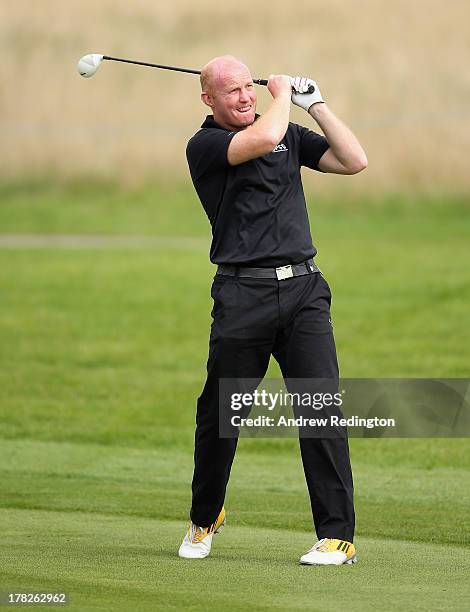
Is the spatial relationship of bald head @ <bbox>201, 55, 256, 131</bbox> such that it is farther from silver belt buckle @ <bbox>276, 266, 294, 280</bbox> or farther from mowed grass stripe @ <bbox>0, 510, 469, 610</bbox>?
mowed grass stripe @ <bbox>0, 510, 469, 610</bbox>

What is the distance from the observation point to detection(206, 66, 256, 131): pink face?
6.43 meters

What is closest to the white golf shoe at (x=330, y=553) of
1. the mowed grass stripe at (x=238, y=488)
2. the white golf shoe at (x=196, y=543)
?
the white golf shoe at (x=196, y=543)

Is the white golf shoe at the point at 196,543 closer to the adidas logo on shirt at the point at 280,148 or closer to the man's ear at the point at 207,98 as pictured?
the adidas logo on shirt at the point at 280,148

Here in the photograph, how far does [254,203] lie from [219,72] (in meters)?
0.58

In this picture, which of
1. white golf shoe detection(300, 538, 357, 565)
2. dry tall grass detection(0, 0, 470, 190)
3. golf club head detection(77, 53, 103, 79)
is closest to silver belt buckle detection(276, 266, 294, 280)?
white golf shoe detection(300, 538, 357, 565)

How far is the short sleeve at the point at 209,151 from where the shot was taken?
20.8ft

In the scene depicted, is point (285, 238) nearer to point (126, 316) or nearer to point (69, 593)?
point (69, 593)

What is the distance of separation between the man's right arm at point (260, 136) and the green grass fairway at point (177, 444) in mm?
1654

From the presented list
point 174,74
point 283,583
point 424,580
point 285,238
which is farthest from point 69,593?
point 174,74

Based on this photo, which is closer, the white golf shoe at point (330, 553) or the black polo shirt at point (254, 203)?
the white golf shoe at point (330, 553)

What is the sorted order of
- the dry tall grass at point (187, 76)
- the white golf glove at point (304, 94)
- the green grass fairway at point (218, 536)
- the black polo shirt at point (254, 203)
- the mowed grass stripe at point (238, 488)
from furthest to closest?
the dry tall grass at point (187, 76)
the mowed grass stripe at point (238, 488)
the white golf glove at point (304, 94)
the black polo shirt at point (254, 203)
the green grass fairway at point (218, 536)

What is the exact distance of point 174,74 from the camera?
38.8 metres

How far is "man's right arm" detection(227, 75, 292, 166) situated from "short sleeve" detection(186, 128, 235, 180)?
45 mm

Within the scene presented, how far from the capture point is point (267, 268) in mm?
6352
